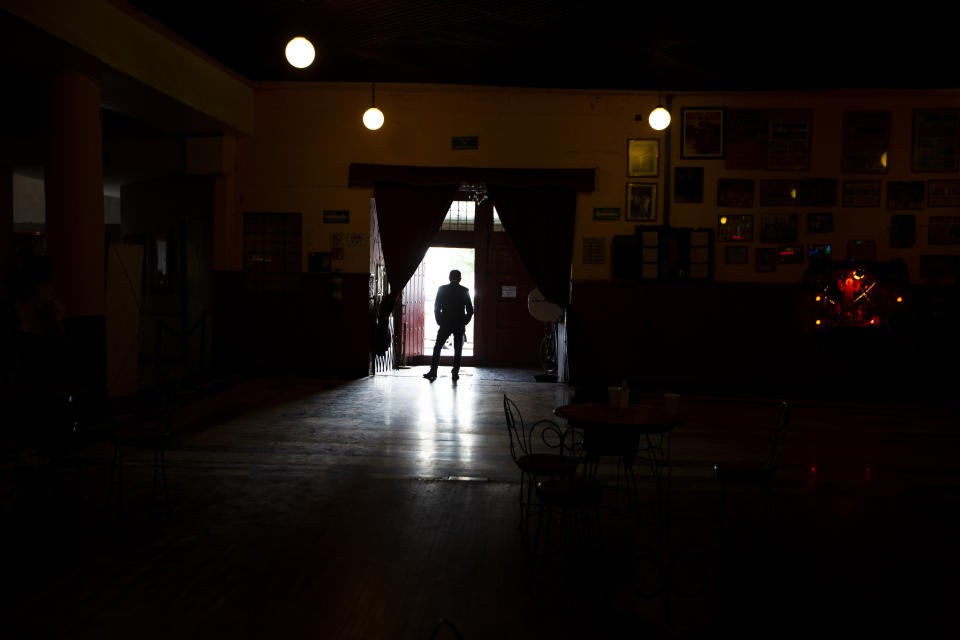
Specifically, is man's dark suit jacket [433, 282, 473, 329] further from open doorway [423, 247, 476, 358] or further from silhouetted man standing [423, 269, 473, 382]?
open doorway [423, 247, 476, 358]

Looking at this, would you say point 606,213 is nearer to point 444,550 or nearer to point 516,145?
point 516,145

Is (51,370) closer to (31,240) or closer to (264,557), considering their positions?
(264,557)

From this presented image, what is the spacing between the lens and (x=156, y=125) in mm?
8312

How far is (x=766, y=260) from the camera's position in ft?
27.9

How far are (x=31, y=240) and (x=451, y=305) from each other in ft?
31.4

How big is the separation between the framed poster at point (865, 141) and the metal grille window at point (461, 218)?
510cm

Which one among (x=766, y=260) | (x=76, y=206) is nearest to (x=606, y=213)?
(x=766, y=260)

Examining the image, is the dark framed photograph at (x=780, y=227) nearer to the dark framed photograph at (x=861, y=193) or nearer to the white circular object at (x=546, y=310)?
the dark framed photograph at (x=861, y=193)

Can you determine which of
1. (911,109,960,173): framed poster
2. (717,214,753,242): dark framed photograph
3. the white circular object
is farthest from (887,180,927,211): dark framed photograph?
the white circular object

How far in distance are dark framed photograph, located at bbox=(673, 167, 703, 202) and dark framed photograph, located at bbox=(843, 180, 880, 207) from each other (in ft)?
5.79

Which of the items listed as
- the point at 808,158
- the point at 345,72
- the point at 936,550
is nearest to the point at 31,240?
the point at 345,72

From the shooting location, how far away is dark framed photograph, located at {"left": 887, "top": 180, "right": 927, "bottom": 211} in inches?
329

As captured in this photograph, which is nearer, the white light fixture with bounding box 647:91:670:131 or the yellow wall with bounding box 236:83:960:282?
the white light fixture with bounding box 647:91:670:131

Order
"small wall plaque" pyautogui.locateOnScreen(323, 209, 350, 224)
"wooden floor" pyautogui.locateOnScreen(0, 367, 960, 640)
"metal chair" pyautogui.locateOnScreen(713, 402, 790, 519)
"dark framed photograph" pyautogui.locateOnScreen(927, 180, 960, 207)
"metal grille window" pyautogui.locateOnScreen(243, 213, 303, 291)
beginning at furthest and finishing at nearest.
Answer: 1. "metal grille window" pyautogui.locateOnScreen(243, 213, 303, 291)
2. "small wall plaque" pyautogui.locateOnScreen(323, 209, 350, 224)
3. "dark framed photograph" pyautogui.locateOnScreen(927, 180, 960, 207)
4. "metal chair" pyautogui.locateOnScreen(713, 402, 790, 519)
5. "wooden floor" pyautogui.locateOnScreen(0, 367, 960, 640)
